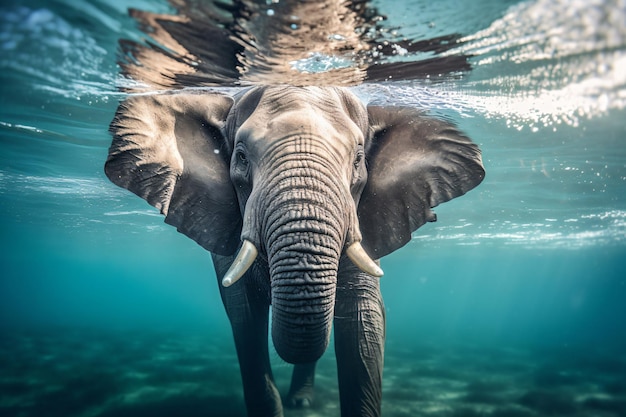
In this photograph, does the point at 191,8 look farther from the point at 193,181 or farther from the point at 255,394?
the point at 255,394

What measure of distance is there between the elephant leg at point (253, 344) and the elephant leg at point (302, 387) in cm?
343

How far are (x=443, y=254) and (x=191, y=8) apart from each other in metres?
40.4

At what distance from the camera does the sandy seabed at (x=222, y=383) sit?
30.8 ft

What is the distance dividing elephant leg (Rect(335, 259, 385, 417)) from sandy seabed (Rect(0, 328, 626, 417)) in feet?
10.2

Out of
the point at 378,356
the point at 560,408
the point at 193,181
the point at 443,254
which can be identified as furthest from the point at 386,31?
the point at 443,254

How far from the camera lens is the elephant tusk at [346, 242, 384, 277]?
3.45 meters

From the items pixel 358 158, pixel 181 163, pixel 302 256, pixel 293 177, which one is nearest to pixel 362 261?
pixel 302 256

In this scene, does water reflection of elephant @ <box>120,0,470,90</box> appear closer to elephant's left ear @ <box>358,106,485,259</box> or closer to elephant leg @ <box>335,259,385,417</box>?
elephant's left ear @ <box>358,106,485,259</box>

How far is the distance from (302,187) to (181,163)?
164cm

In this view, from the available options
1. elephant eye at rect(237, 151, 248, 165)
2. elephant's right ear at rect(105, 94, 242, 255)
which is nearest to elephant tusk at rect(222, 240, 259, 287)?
elephant eye at rect(237, 151, 248, 165)

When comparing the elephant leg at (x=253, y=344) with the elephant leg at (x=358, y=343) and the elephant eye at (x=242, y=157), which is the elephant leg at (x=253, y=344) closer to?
the elephant leg at (x=358, y=343)

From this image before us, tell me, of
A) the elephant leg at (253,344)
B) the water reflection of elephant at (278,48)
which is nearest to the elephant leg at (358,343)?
the elephant leg at (253,344)

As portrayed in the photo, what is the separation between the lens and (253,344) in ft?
18.6

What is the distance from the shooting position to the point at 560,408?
10562 millimetres
